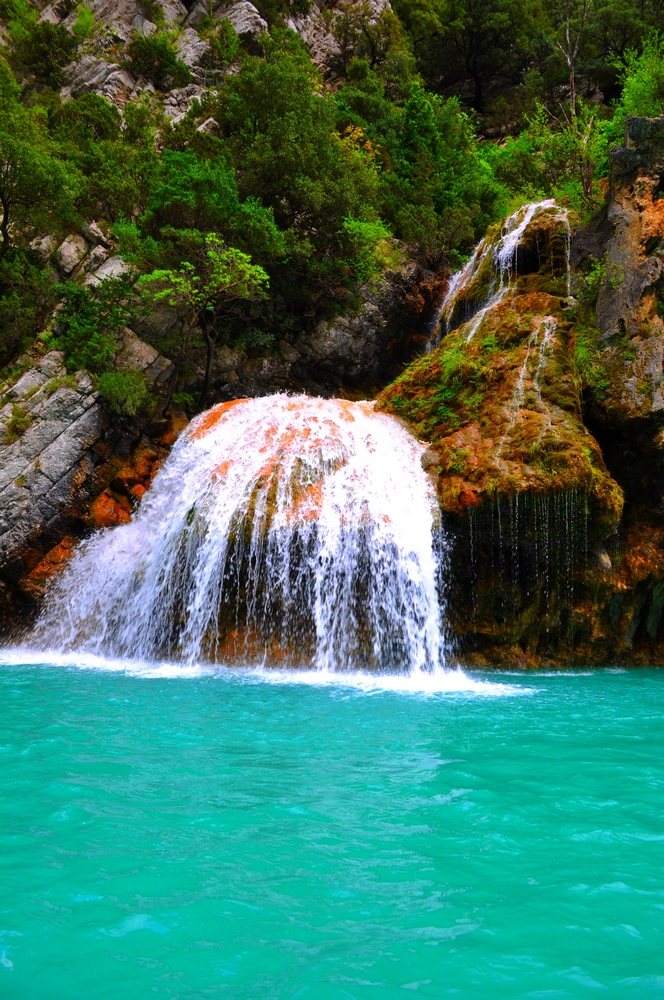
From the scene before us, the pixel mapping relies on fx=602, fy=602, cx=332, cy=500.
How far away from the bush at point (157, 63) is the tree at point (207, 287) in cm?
1085

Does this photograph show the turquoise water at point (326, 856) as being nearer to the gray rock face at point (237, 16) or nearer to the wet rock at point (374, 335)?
the wet rock at point (374, 335)

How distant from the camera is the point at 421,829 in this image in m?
3.38

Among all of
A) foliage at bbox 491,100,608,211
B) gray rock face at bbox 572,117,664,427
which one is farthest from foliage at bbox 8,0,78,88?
gray rock face at bbox 572,117,664,427

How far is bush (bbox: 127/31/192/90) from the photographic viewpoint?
20641mm

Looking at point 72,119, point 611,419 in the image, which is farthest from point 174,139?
point 611,419

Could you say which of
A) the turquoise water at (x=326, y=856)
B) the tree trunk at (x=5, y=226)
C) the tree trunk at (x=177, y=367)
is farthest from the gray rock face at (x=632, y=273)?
the tree trunk at (x=5, y=226)

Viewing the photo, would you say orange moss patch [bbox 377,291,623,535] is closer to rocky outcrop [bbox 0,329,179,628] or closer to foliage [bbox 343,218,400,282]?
foliage [bbox 343,218,400,282]

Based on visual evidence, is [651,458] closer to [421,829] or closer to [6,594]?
[421,829]

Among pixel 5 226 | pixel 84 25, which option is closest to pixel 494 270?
pixel 5 226

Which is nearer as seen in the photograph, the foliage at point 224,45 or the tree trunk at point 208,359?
the tree trunk at point 208,359

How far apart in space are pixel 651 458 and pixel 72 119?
711 inches

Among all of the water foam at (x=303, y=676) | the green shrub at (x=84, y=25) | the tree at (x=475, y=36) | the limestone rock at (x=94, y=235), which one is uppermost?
the tree at (x=475, y=36)

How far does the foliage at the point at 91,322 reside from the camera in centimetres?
1291

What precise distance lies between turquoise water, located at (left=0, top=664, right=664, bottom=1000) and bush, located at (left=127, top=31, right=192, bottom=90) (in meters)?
22.5
